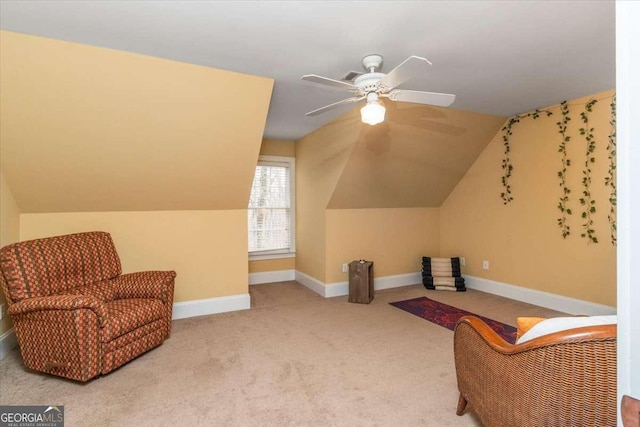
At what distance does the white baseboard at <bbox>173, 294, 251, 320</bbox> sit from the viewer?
384cm

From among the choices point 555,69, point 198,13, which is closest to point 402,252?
point 555,69

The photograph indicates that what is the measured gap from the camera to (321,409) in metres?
2.13

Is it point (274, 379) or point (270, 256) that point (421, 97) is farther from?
point (270, 256)

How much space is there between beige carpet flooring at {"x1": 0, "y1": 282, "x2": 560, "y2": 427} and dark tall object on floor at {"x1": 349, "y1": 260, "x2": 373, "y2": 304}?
1.98 feet

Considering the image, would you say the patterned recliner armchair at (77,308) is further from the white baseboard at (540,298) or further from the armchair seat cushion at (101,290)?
the white baseboard at (540,298)

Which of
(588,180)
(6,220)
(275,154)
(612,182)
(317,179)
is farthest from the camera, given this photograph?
(275,154)

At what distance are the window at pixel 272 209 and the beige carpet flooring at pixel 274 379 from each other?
1896 mm

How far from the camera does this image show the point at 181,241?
3.94m

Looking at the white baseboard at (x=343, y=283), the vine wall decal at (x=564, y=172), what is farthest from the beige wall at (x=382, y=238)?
the vine wall decal at (x=564, y=172)

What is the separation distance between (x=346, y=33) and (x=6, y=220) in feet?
11.1

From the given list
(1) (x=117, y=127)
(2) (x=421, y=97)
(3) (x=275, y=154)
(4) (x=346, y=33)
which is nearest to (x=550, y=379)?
(2) (x=421, y=97)

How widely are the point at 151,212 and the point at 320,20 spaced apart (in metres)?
2.90

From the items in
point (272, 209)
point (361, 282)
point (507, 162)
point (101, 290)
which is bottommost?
point (361, 282)

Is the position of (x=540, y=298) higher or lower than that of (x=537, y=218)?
lower
